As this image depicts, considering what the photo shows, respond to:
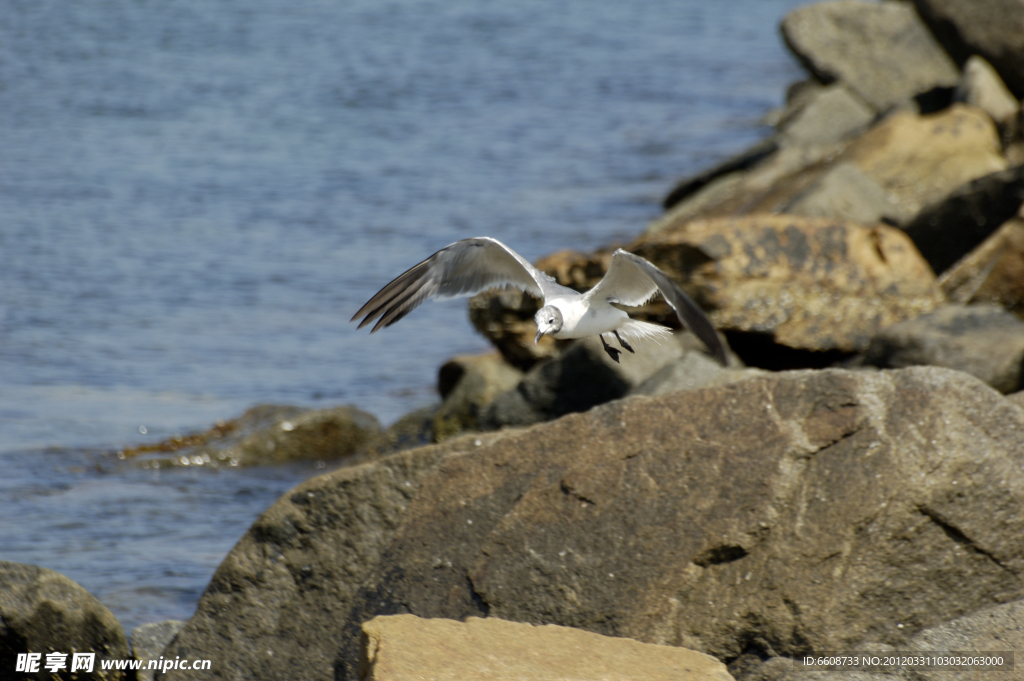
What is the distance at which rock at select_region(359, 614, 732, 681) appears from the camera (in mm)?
3502

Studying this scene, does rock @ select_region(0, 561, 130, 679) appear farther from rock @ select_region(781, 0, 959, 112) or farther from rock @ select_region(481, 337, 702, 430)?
rock @ select_region(781, 0, 959, 112)

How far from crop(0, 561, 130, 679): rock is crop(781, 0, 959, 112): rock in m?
13.1

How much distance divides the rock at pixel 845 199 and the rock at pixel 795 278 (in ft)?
3.66

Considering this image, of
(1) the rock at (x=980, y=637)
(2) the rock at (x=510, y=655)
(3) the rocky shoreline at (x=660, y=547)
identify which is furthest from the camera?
(3) the rocky shoreline at (x=660, y=547)

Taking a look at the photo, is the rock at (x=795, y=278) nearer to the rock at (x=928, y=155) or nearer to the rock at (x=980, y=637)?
the rock at (x=928, y=155)

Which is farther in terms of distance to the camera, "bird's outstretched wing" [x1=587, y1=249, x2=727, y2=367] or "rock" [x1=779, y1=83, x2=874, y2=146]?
"rock" [x1=779, y1=83, x2=874, y2=146]

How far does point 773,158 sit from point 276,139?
8.15m

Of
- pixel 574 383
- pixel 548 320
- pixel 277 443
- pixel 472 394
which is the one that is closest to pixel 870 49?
pixel 472 394

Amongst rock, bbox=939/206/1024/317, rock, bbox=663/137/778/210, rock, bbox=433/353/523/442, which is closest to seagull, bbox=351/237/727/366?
rock, bbox=433/353/523/442

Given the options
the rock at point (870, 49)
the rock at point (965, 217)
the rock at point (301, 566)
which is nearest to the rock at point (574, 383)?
the rock at point (301, 566)

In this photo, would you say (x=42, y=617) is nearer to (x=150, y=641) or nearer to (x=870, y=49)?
(x=150, y=641)

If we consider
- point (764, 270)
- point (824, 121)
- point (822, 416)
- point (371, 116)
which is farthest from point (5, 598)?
point (371, 116)

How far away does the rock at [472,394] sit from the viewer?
8.02 meters

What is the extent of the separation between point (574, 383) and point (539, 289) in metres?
1.55
